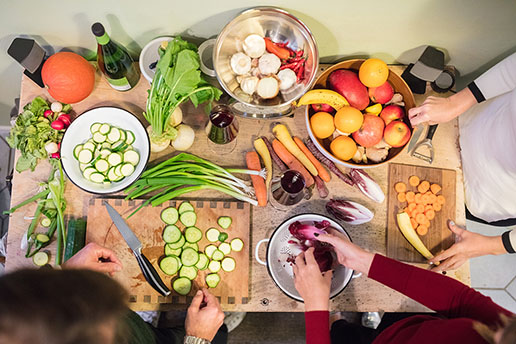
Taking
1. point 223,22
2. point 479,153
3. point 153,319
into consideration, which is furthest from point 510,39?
point 153,319

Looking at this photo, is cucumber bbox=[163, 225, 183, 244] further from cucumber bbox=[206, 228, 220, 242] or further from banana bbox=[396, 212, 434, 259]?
banana bbox=[396, 212, 434, 259]

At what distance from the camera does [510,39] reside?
1.55 meters

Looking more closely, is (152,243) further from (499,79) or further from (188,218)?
(499,79)

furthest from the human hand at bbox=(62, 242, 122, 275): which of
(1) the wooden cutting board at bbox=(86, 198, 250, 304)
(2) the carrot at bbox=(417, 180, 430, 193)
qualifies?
(2) the carrot at bbox=(417, 180, 430, 193)

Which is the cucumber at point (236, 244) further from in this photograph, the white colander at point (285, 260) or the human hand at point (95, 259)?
the human hand at point (95, 259)

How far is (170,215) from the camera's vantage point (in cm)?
150

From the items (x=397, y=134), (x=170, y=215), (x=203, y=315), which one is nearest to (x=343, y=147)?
(x=397, y=134)

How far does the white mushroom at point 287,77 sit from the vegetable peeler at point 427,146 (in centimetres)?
64

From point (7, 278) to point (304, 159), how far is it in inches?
43.7

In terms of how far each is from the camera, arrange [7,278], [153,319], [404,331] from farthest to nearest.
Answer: [153,319]
[404,331]
[7,278]

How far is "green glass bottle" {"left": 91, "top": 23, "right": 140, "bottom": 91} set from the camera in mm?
1415

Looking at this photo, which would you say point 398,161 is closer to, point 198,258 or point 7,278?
point 198,258

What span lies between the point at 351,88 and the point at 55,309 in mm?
1231

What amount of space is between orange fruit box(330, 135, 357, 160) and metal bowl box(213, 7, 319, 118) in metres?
0.24
